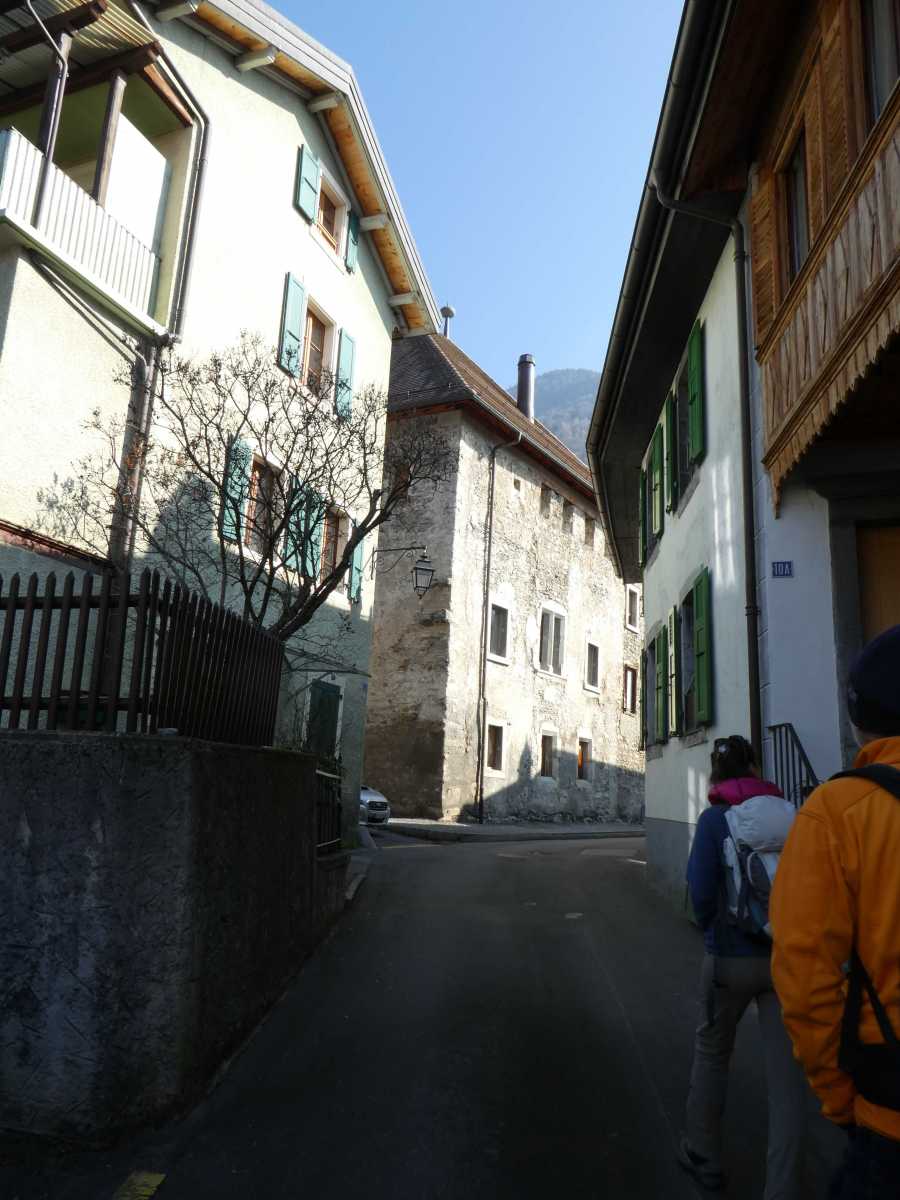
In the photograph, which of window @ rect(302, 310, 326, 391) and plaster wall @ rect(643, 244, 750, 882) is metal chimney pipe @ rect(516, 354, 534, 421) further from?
plaster wall @ rect(643, 244, 750, 882)

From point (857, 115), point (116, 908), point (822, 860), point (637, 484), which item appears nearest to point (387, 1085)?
point (116, 908)

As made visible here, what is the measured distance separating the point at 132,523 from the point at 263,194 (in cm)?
626

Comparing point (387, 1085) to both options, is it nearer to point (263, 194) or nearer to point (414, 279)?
point (263, 194)

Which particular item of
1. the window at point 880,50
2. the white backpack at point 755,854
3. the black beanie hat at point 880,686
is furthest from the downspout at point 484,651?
the black beanie hat at point 880,686

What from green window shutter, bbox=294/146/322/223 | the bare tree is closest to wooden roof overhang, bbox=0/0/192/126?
green window shutter, bbox=294/146/322/223

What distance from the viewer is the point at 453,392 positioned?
24828 mm

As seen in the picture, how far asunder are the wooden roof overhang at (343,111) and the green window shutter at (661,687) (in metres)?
9.83

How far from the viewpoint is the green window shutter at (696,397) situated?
401 inches

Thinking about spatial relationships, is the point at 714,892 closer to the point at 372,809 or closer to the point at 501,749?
the point at 372,809

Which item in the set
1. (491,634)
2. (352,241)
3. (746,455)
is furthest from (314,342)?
(491,634)

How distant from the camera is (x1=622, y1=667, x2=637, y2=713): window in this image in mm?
32469

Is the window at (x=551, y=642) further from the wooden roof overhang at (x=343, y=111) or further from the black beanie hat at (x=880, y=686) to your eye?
the black beanie hat at (x=880, y=686)

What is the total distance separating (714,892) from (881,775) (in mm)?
2208

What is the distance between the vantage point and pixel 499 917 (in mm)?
9203
